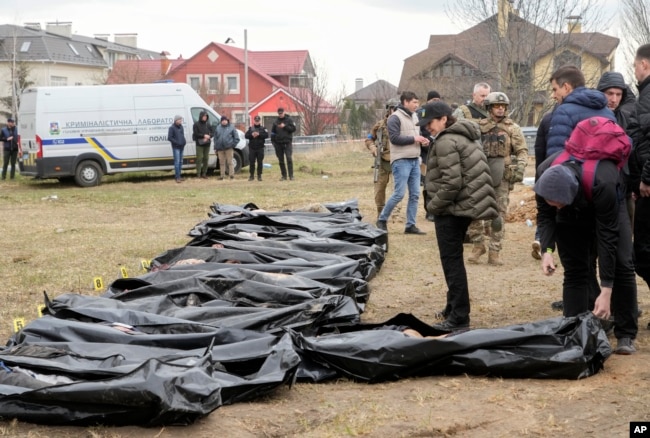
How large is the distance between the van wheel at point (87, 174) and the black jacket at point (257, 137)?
3743 mm

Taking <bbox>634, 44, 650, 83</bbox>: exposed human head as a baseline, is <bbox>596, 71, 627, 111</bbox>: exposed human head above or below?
below

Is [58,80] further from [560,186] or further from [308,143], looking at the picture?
[560,186]

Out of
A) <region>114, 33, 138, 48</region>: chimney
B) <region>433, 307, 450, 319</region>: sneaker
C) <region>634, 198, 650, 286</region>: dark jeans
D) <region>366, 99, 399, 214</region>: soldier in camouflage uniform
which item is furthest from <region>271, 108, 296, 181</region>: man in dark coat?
<region>114, 33, 138, 48</region>: chimney

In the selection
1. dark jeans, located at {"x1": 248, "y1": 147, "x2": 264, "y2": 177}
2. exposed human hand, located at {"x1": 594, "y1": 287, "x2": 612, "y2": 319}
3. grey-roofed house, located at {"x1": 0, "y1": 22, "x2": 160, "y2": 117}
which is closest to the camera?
exposed human hand, located at {"x1": 594, "y1": 287, "x2": 612, "y2": 319}

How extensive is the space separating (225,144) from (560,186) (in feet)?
59.7

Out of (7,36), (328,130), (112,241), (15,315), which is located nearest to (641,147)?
(15,315)

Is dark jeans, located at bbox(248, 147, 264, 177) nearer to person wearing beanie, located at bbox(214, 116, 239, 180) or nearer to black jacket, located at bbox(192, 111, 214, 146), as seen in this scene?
person wearing beanie, located at bbox(214, 116, 239, 180)

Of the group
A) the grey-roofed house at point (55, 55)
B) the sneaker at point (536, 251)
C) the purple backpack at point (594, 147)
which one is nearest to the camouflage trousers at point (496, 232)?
the sneaker at point (536, 251)

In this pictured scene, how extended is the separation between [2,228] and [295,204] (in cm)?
514

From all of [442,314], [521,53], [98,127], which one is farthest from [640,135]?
[521,53]

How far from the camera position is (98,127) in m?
21.0

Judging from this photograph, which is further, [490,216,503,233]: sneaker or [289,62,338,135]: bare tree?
[289,62,338,135]: bare tree

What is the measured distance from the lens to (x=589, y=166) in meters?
5.11

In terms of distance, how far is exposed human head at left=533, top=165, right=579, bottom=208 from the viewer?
5000 mm
